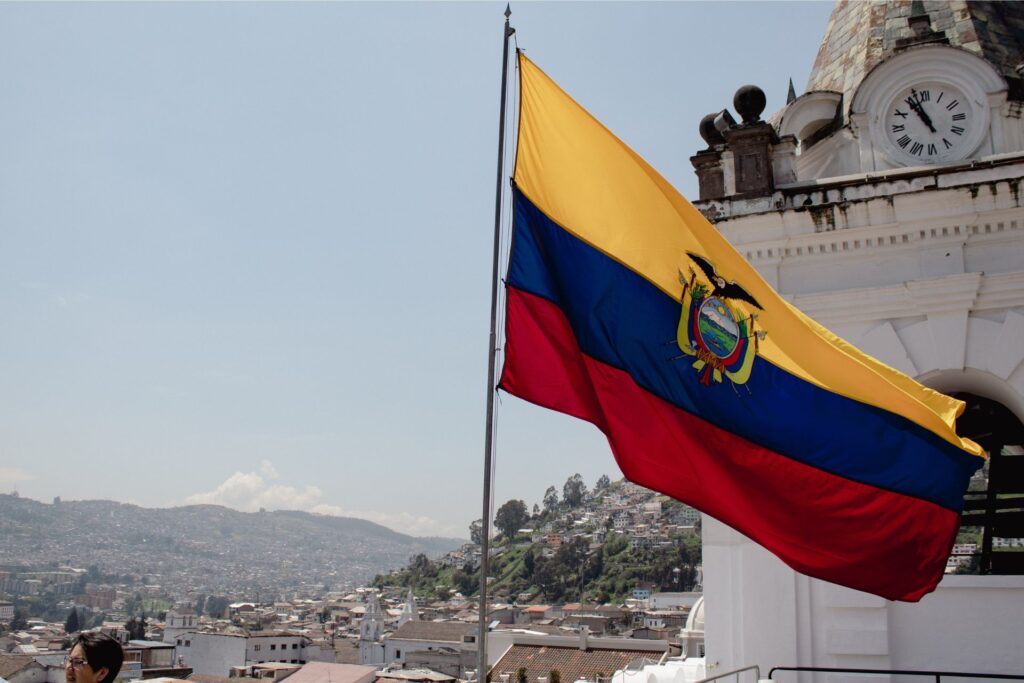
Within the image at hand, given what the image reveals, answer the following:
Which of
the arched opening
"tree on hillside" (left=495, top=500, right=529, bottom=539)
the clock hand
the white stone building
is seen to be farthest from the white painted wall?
"tree on hillside" (left=495, top=500, right=529, bottom=539)

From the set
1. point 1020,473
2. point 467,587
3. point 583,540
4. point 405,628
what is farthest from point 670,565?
point 1020,473

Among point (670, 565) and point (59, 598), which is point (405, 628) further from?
point (59, 598)

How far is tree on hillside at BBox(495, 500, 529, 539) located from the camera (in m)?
179

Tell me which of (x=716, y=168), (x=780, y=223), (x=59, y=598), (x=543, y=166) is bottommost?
(x=59, y=598)

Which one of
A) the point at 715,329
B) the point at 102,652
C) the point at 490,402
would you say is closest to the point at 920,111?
the point at 715,329

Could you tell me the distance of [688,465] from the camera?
250 inches

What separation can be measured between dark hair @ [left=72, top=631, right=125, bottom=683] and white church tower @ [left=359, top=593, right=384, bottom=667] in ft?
216

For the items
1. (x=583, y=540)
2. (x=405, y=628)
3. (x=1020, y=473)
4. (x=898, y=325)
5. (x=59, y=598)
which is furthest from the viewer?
(x=59, y=598)

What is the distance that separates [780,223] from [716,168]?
151cm

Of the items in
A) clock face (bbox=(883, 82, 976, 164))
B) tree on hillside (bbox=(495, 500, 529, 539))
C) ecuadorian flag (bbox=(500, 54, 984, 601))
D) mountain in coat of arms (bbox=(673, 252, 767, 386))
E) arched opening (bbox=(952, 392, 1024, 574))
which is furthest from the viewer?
tree on hillside (bbox=(495, 500, 529, 539))

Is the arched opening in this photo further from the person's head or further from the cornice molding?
the person's head

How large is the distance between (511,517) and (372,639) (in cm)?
9002

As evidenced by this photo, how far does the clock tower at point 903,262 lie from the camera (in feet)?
30.9

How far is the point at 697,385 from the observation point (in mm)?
6484
